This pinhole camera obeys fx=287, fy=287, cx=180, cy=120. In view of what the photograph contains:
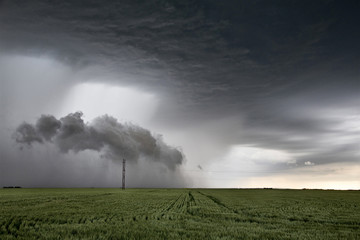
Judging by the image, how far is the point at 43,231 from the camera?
16.7 meters

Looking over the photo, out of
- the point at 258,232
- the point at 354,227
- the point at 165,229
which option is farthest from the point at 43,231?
the point at 354,227

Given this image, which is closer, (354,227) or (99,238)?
(99,238)

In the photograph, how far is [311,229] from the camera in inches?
735

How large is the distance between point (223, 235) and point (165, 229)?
359 centimetres

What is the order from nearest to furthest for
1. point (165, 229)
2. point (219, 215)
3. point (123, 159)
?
point (165, 229), point (219, 215), point (123, 159)

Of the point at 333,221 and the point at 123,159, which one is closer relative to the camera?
the point at 333,221

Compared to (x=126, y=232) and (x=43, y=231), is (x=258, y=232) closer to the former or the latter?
(x=126, y=232)

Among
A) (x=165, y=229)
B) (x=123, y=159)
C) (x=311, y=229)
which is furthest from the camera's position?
(x=123, y=159)

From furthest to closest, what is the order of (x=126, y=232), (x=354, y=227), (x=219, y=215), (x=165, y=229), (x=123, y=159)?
(x=123, y=159) → (x=219, y=215) → (x=354, y=227) → (x=165, y=229) → (x=126, y=232)

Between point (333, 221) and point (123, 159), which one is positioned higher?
point (123, 159)

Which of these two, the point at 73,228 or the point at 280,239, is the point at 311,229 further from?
the point at 73,228

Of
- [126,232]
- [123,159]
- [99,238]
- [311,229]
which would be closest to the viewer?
[99,238]

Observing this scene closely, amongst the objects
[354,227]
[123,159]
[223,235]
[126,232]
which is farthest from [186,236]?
[123,159]

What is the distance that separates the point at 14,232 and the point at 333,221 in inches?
898
